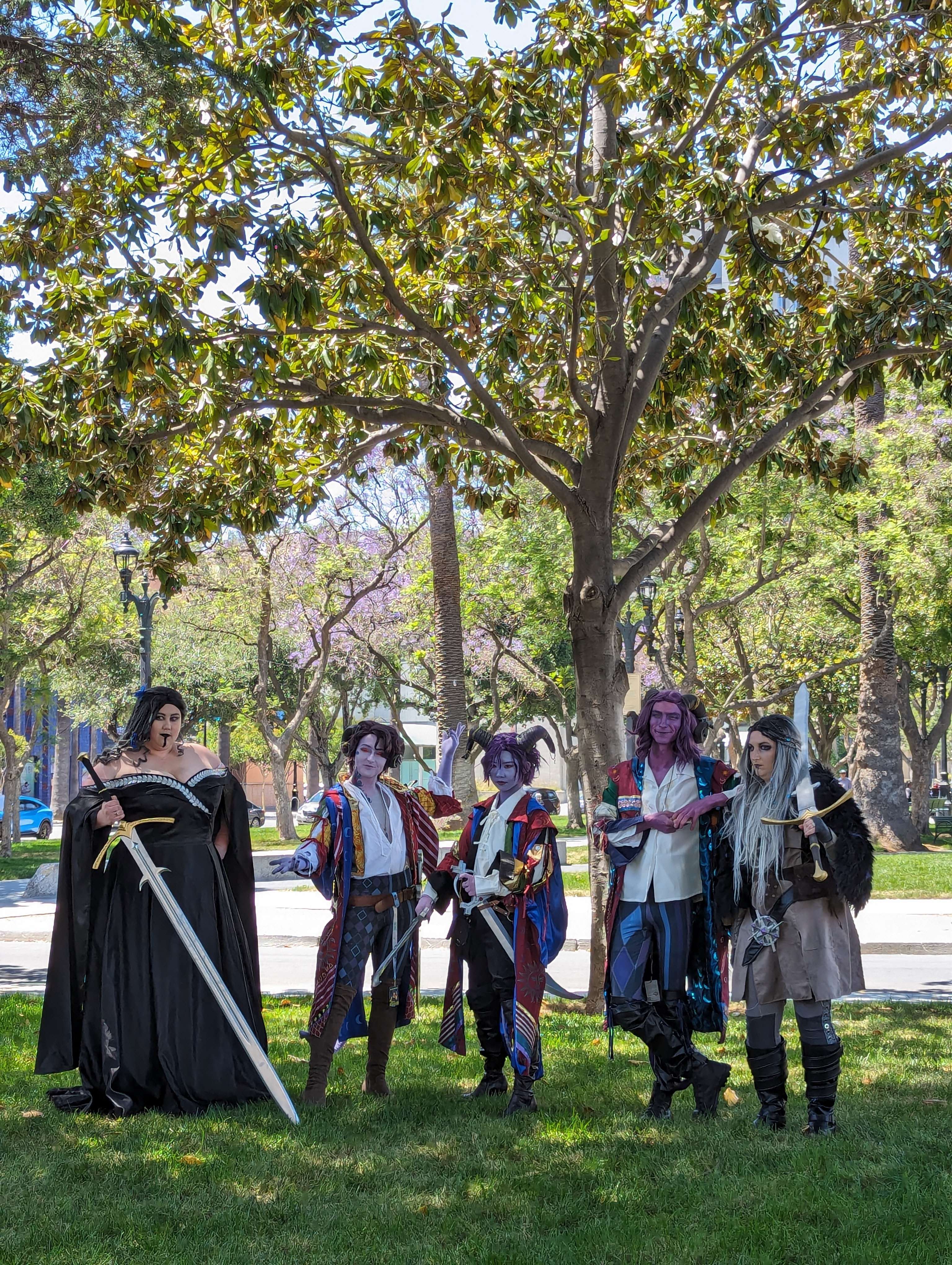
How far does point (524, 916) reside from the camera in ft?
20.9

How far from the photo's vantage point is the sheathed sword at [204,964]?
6066 mm

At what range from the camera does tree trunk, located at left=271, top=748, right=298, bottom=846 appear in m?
31.1

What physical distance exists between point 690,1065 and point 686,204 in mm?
5119

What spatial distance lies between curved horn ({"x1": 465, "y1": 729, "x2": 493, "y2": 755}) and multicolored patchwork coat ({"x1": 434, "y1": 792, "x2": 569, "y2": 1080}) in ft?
0.97

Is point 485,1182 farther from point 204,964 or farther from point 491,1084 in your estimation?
point 204,964

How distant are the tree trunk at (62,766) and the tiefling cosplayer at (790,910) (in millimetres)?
43481

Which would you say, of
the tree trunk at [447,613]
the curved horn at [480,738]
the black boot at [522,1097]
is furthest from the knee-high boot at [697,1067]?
the tree trunk at [447,613]

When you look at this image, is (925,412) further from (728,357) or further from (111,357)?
(111,357)

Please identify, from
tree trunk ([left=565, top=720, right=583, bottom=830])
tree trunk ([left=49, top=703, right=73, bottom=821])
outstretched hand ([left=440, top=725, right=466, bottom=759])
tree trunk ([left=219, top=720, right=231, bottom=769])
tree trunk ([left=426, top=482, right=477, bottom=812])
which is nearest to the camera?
outstretched hand ([left=440, top=725, right=466, bottom=759])

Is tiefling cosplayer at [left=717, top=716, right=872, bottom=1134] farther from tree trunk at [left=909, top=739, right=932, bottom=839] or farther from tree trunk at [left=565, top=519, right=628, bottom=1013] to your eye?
tree trunk at [left=909, top=739, right=932, bottom=839]

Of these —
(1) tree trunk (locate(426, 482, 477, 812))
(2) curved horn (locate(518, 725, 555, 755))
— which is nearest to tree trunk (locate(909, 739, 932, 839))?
(1) tree trunk (locate(426, 482, 477, 812))

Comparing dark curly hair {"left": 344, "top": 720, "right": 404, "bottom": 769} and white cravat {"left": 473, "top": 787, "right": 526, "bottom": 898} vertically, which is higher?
dark curly hair {"left": 344, "top": 720, "right": 404, "bottom": 769}

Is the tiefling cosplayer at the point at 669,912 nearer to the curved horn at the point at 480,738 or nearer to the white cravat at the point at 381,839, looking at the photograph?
the curved horn at the point at 480,738

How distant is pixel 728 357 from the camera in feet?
32.2
